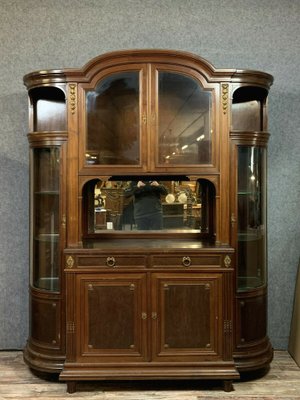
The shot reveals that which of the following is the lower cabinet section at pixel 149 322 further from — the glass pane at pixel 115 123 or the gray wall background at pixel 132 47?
the gray wall background at pixel 132 47

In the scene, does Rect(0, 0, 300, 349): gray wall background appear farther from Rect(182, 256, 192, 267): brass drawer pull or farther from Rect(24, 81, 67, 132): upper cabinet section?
Rect(182, 256, 192, 267): brass drawer pull

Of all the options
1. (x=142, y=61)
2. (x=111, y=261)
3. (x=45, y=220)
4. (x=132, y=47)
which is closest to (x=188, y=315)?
(x=111, y=261)

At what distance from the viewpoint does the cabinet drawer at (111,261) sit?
10.2 feet

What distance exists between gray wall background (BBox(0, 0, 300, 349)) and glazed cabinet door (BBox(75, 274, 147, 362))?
2.83ft

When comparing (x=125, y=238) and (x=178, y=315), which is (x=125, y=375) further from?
(x=125, y=238)

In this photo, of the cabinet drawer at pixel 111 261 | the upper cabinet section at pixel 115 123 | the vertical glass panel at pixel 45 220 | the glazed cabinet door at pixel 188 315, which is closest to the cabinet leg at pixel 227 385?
the glazed cabinet door at pixel 188 315

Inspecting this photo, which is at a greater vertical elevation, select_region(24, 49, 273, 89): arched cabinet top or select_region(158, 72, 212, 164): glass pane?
select_region(24, 49, 273, 89): arched cabinet top

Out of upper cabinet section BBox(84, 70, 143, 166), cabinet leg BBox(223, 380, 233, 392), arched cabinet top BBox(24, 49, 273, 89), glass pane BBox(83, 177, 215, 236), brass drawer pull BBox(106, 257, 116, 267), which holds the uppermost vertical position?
arched cabinet top BBox(24, 49, 273, 89)

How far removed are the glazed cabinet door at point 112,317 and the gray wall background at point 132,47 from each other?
2.83 ft

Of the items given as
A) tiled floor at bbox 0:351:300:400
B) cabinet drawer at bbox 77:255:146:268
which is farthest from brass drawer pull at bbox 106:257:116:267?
tiled floor at bbox 0:351:300:400

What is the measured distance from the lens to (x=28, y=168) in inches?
148

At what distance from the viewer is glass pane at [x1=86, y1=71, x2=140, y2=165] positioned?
126 inches

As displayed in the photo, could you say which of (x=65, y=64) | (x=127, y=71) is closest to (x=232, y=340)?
(x=127, y=71)

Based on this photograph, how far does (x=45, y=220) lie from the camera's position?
3.37 metres
